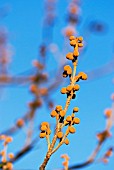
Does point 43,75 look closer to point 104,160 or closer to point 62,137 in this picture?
point 104,160

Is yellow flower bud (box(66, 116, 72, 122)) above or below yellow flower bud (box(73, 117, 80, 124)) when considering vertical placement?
above

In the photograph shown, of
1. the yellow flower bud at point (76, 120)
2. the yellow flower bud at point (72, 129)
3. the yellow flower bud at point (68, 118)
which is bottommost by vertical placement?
the yellow flower bud at point (72, 129)

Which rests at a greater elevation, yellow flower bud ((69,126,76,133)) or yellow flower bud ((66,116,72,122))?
yellow flower bud ((66,116,72,122))

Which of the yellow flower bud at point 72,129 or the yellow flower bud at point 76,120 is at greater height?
the yellow flower bud at point 76,120

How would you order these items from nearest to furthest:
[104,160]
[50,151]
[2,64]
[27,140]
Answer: [50,151]
[27,140]
[104,160]
[2,64]

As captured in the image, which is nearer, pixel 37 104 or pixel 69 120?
pixel 69 120

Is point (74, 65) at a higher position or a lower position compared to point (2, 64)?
lower

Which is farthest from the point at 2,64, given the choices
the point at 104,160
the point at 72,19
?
the point at 104,160

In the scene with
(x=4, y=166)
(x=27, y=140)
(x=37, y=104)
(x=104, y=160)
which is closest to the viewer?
(x=4, y=166)

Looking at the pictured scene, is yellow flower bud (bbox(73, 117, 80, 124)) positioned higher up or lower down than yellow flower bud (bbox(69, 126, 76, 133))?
higher up

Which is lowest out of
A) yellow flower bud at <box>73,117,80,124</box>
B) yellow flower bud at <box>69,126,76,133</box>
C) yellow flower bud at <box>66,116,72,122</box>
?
yellow flower bud at <box>69,126,76,133</box>

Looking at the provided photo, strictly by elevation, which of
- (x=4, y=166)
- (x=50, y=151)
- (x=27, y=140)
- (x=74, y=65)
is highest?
(x=27, y=140)
